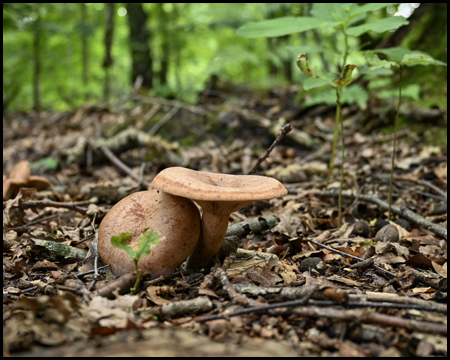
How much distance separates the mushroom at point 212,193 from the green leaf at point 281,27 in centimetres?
176

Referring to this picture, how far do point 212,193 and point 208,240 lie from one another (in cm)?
72

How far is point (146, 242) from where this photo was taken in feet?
7.10

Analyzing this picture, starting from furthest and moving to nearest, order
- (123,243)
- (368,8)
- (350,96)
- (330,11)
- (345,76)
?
(350,96), (330,11), (368,8), (345,76), (123,243)

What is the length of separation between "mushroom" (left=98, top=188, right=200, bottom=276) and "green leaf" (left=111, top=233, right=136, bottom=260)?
0.10 meters

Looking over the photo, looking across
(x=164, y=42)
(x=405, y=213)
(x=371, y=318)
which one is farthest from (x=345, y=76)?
(x=164, y=42)

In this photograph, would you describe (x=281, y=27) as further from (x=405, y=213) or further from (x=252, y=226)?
(x=405, y=213)

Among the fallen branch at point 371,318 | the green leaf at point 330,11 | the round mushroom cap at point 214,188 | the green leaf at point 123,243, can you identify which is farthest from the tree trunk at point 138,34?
the fallen branch at point 371,318

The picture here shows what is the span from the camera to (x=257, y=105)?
26.9 feet

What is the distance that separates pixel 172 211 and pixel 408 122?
5.24 meters

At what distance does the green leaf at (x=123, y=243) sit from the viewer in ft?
7.07

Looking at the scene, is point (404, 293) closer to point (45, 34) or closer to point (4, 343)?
point (4, 343)

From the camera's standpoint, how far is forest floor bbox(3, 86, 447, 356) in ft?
5.48

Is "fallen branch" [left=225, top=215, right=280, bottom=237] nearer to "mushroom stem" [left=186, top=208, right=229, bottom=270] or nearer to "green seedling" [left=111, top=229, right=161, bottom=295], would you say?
"mushroom stem" [left=186, top=208, right=229, bottom=270]

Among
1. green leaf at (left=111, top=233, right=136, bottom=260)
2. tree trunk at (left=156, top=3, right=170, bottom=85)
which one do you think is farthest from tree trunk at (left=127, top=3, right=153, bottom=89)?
green leaf at (left=111, top=233, right=136, bottom=260)
